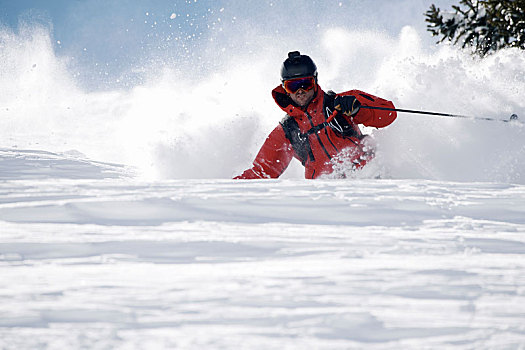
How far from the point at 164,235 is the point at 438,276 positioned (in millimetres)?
1413

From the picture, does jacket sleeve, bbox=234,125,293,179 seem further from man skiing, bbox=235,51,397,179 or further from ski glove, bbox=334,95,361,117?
ski glove, bbox=334,95,361,117

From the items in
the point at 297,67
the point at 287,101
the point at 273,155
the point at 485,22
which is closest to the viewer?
the point at 485,22

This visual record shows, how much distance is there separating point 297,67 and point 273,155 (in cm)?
117

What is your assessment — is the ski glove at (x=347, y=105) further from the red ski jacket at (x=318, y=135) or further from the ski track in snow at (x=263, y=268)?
the ski track in snow at (x=263, y=268)

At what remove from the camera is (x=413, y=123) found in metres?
6.91

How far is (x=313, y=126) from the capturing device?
16.9 feet

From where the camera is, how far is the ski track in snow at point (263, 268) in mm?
1475

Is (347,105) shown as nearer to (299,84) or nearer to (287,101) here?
(299,84)

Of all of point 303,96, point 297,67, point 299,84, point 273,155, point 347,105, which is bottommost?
point 273,155

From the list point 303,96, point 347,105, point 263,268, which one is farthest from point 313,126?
point 263,268

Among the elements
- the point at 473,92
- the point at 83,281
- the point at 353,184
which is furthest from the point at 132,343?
the point at 473,92

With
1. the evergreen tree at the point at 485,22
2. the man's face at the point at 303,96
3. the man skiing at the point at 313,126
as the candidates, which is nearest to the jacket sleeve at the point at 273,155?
the man skiing at the point at 313,126

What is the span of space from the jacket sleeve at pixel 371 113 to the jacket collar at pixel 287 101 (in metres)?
0.38

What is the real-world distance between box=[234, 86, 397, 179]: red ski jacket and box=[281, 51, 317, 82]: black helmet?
0.96ft
